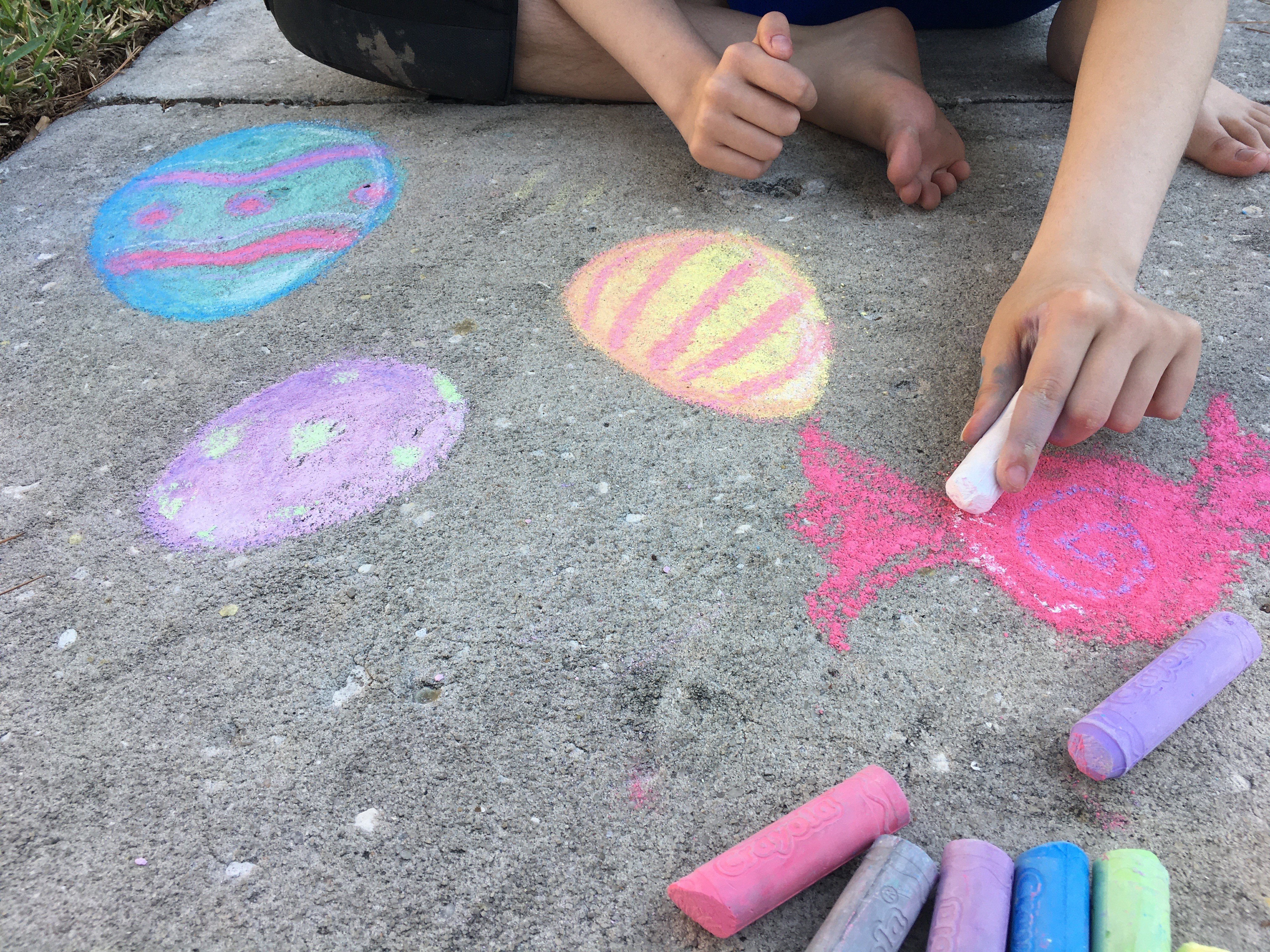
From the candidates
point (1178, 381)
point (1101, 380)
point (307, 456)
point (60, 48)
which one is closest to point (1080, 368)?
point (1101, 380)

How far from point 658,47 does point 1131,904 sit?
1450 mm

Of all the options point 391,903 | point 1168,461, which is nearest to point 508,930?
point 391,903

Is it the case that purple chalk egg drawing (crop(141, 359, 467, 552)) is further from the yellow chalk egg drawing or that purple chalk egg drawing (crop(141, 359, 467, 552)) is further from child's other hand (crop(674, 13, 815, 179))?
child's other hand (crop(674, 13, 815, 179))

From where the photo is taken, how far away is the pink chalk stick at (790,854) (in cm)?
75

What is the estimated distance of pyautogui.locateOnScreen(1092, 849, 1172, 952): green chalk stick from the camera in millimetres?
701

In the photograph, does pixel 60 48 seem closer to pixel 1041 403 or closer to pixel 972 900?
pixel 1041 403

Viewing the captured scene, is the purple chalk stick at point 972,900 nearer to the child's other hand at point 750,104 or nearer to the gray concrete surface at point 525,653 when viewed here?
the gray concrete surface at point 525,653

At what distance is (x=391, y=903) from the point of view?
31.6 inches

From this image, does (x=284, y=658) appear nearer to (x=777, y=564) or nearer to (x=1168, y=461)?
(x=777, y=564)

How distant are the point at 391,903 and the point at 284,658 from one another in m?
0.32

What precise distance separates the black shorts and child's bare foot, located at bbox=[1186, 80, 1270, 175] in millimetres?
1361

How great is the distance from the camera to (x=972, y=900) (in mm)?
729

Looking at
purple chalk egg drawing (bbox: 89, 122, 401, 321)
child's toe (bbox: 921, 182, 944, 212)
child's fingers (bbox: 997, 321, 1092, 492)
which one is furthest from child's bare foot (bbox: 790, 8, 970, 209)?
purple chalk egg drawing (bbox: 89, 122, 401, 321)

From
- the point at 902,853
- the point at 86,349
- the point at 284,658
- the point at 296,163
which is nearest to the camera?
the point at 902,853
